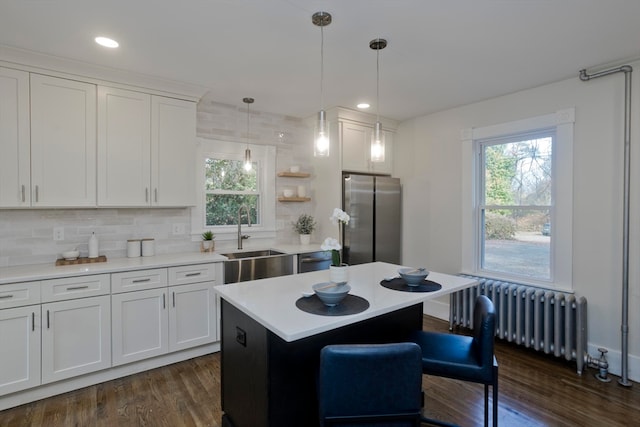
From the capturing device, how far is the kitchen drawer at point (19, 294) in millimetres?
2221

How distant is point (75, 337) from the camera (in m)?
2.46

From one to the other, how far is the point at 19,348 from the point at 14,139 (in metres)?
1.52

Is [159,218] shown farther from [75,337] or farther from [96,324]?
[75,337]

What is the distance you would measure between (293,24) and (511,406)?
296 centimetres

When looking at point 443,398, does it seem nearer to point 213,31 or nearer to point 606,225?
point 606,225

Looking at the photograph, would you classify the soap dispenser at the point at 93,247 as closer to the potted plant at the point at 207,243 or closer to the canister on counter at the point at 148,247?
the canister on counter at the point at 148,247

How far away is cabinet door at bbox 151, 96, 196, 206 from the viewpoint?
3.04m

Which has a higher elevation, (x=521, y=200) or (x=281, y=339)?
(x=521, y=200)

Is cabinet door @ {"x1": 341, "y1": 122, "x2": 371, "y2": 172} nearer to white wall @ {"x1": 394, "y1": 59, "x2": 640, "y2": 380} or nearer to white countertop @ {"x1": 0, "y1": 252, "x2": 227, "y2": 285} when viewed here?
white wall @ {"x1": 394, "y1": 59, "x2": 640, "y2": 380}

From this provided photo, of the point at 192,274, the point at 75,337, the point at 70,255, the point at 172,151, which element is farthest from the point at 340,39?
the point at 75,337

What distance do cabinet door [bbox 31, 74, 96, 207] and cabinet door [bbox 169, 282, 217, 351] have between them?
109cm

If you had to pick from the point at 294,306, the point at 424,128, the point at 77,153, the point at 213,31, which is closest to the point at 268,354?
the point at 294,306

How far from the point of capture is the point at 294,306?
166 centimetres

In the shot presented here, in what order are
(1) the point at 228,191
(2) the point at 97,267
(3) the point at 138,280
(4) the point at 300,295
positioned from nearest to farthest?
(4) the point at 300,295 < (2) the point at 97,267 < (3) the point at 138,280 < (1) the point at 228,191
